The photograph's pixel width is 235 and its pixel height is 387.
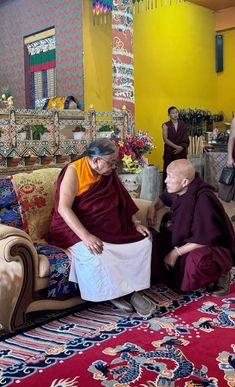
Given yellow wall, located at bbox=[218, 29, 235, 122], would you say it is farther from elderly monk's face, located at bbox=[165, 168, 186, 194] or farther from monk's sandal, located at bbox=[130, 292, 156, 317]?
monk's sandal, located at bbox=[130, 292, 156, 317]

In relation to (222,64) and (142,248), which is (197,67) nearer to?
(222,64)

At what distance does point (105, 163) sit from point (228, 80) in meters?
8.53

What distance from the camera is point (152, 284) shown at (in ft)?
10.3

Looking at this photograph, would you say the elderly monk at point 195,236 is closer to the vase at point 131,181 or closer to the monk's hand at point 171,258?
the monk's hand at point 171,258

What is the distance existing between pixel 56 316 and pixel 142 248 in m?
0.63

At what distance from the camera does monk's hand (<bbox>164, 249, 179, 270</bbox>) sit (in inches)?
112

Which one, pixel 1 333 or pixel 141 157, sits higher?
pixel 141 157

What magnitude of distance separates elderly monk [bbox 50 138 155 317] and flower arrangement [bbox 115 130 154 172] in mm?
2032

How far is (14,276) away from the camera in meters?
2.32

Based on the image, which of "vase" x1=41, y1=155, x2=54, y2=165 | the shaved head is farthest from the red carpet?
"vase" x1=41, y1=155, x2=54, y2=165

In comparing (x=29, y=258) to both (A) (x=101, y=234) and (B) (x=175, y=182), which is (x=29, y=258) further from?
(B) (x=175, y=182)

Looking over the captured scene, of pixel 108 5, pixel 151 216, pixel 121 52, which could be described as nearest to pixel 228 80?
pixel 108 5

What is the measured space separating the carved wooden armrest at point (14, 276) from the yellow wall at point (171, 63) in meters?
6.72

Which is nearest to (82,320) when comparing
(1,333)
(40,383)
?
(1,333)
